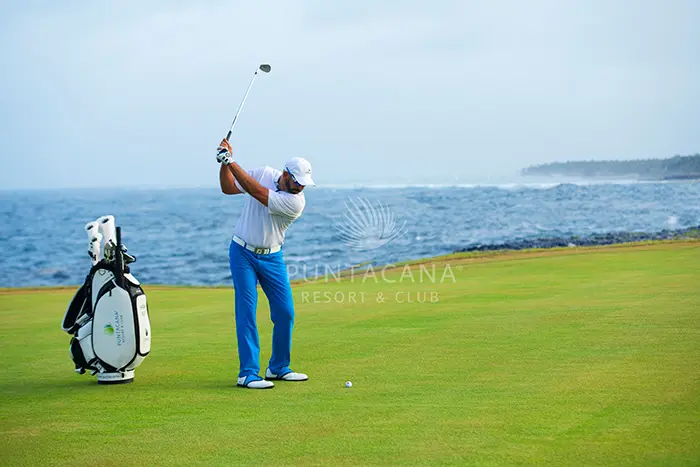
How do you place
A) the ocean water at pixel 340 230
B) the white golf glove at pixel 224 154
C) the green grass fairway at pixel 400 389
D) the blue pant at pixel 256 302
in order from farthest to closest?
the ocean water at pixel 340 230 → the blue pant at pixel 256 302 → the white golf glove at pixel 224 154 → the green grass fairway at pixel 400 389

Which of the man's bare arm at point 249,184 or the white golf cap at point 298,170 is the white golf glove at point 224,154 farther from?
the white golf cap at point 298,170

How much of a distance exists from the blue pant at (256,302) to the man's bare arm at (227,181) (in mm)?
482

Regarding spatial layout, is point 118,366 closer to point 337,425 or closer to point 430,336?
point 337,425

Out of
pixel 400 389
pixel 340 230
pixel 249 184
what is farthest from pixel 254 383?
pixel 340 230

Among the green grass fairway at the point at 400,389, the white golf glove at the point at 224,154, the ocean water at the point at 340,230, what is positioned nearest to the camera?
the green grass fairway at the point at 400,389

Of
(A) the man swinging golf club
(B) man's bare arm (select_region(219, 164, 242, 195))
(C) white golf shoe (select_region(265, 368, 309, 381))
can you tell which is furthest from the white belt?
(C) white golf shoe (select_region(265, 368, 309, 381))

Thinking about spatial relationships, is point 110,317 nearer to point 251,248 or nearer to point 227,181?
point 251,248

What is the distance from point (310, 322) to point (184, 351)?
206 cm

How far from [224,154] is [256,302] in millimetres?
1300

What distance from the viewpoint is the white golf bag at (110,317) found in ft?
25.1

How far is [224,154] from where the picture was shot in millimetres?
7188

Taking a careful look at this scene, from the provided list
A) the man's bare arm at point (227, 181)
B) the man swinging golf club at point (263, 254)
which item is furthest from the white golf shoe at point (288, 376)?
the man's bare arm at point (227, 181)

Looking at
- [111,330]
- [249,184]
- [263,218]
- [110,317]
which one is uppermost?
[249,184]

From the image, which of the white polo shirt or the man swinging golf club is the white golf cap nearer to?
the man swinging golf club
